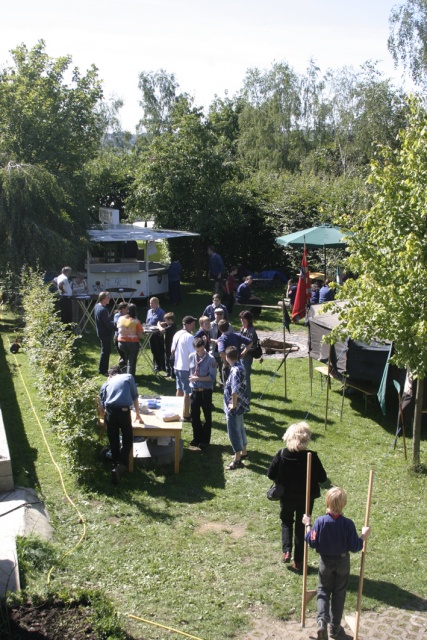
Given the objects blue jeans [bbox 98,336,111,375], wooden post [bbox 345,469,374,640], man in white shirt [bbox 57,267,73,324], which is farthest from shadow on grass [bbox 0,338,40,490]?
wooden post [bbox 345,469,374,640]

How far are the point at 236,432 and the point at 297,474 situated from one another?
8.46 ft

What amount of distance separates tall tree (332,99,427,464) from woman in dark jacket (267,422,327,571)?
268 cm

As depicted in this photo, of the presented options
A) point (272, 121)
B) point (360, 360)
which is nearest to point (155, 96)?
point (272, 121)

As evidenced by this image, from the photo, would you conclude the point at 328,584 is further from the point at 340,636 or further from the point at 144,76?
the point at 144,76

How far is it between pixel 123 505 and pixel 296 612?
275 centimetres

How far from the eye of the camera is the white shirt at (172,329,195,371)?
1105 cm

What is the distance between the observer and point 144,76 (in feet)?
210

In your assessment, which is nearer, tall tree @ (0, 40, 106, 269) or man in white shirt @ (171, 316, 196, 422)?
man in white shirt @ (171, 316, 196, 422)

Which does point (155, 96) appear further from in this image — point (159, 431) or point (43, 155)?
point (159, 431)

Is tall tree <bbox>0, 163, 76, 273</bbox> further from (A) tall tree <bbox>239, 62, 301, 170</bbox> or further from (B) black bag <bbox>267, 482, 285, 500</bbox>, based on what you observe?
(A) tall tree <bbox>239, 62, 301, 170</bbox>

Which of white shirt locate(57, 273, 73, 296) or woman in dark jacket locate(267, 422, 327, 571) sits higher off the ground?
white shirt locate(57, 273, 73, 296)

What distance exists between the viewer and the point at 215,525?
791 centimetres

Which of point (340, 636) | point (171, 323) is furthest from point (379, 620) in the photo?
point (171, 323)

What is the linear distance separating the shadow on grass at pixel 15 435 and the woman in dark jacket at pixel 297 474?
3.47 m
